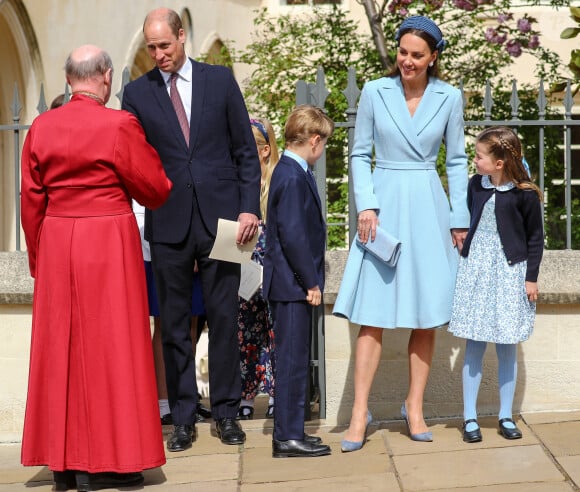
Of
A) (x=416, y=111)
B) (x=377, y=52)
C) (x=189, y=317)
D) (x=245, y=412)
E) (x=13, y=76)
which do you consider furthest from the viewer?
(x=13, y=76)

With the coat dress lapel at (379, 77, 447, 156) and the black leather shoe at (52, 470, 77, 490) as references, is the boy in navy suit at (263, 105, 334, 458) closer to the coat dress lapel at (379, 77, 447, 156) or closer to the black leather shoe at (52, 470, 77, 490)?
the coat dress lapel at (379, 77, 447, 156)

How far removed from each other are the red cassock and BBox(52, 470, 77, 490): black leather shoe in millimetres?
141

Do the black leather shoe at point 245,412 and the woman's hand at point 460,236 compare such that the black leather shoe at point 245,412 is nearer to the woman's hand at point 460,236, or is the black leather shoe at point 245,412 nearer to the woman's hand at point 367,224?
the woman's hand at point 367,224

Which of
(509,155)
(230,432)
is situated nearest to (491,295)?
(509,155)

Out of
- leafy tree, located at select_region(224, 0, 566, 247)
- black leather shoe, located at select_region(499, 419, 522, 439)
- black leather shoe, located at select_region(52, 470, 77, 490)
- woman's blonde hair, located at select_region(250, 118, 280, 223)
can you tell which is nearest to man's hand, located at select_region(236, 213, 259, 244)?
woman's blonde hair, located at select_region(250, 118, 280, 223)

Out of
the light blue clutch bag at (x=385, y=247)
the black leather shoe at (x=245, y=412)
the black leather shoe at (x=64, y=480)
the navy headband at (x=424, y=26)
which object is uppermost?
the navy headband at (x=424, y=26)

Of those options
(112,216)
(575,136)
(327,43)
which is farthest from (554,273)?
(575,136)

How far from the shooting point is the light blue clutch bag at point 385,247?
18.0 ft

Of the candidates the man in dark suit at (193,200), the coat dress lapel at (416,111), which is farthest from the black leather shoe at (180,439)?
the coat dress lapel at (416,111)

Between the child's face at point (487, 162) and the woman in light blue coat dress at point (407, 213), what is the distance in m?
0.11

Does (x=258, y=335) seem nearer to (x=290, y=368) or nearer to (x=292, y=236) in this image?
(x=290, y=368)

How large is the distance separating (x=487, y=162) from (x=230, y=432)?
5.48 ft

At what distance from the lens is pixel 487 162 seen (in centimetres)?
554

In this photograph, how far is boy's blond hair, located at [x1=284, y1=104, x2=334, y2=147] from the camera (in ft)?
17.7
